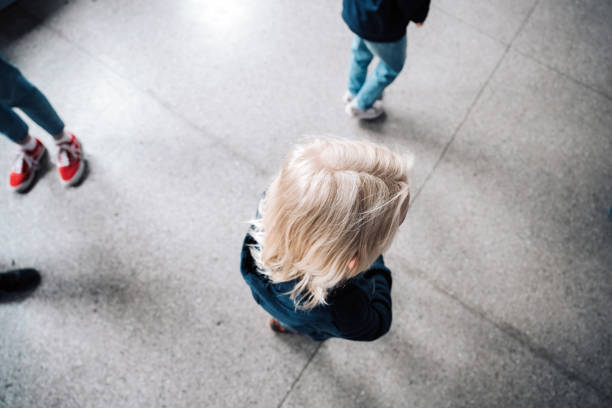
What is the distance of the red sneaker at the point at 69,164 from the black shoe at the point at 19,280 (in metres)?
0.54

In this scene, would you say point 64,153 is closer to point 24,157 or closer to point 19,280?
point 24,157

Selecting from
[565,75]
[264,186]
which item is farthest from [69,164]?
→ [565,75]

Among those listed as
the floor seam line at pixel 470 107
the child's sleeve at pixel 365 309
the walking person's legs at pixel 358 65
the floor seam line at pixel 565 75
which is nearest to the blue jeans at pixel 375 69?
the walking person's legs at pixel 358 65

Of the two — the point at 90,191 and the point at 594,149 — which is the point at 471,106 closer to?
the point at 594,149

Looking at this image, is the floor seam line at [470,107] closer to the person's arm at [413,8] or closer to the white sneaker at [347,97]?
the white sneaker at [347,97]

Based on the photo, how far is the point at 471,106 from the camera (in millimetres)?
2434

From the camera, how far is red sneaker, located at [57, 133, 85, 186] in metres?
2.13

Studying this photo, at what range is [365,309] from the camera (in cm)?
104

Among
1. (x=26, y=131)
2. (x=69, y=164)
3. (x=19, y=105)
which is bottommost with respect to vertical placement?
(x=69, y=164)

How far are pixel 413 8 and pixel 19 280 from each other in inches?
90.8

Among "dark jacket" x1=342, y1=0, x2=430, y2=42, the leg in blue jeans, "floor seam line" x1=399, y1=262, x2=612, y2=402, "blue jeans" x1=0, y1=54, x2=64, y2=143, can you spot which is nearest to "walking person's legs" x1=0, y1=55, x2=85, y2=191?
"blue jeans" x1=0, y1=54, x2=64, y2=143

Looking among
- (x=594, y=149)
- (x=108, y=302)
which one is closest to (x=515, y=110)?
(x=594, y=149)

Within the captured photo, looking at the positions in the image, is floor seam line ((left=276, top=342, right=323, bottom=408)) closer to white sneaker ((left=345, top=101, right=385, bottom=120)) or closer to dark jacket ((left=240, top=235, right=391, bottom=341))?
dark jacket ((left=240, top=235, right=391, bottom=341))

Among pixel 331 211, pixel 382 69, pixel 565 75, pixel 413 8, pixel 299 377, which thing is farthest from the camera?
pixel 565 75
